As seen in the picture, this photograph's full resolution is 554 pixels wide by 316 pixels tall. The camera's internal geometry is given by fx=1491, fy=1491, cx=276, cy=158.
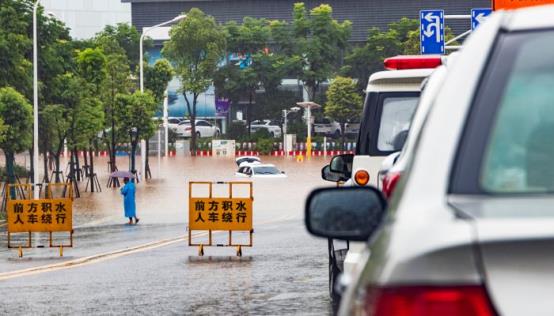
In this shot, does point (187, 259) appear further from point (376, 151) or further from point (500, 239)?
point (500, 239)

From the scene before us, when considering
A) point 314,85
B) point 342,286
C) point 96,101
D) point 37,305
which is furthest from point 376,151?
point 314,85

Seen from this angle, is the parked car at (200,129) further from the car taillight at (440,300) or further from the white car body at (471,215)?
the car taillight at (440,300)

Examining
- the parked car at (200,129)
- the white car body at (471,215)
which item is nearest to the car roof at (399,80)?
the white car body at (471,215)

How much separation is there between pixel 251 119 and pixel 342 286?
104 metres

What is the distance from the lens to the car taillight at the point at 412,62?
1245 cm

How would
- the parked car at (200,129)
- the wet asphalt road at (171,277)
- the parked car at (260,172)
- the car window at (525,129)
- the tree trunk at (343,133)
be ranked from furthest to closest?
1. the parked car at (200,129)
2. the tree trunk at (343,133)
3. the parked car at (260,172)
4. the wet asphalt road at (171,277)
5. the car window at (525,129)

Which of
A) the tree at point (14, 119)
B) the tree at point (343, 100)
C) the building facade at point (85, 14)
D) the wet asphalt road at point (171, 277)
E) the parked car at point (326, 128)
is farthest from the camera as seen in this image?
the building facade at point (85, 14)

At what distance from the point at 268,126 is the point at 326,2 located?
1488 centimetres

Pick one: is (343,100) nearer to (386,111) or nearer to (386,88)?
(386,88)

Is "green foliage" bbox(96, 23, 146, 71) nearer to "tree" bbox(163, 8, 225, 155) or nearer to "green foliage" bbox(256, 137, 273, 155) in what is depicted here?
"tree" bbox(163, 8, 225, 155)

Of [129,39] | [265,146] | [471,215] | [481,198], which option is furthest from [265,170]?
[471,215]

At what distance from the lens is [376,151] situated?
12344mm

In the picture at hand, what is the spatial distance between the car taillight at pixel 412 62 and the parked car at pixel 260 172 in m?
61.1

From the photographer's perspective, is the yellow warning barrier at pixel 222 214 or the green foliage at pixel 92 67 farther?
the green foliage at pixel 92 67
